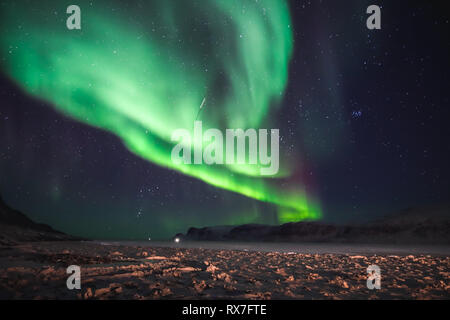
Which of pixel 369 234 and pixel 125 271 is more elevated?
pixel 125 271

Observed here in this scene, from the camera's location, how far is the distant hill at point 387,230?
82.8 meters

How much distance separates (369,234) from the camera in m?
99.0

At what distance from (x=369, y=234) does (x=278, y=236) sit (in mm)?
49069

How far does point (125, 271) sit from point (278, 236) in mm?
139136

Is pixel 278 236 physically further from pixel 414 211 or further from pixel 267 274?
pixel 267 274

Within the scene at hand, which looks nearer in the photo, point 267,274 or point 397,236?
point 267,274

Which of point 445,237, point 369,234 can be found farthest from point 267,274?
point 369,234

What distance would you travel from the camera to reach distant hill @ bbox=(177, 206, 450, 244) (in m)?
82.8

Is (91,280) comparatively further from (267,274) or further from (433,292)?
(433,292)

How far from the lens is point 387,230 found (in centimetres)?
9606
